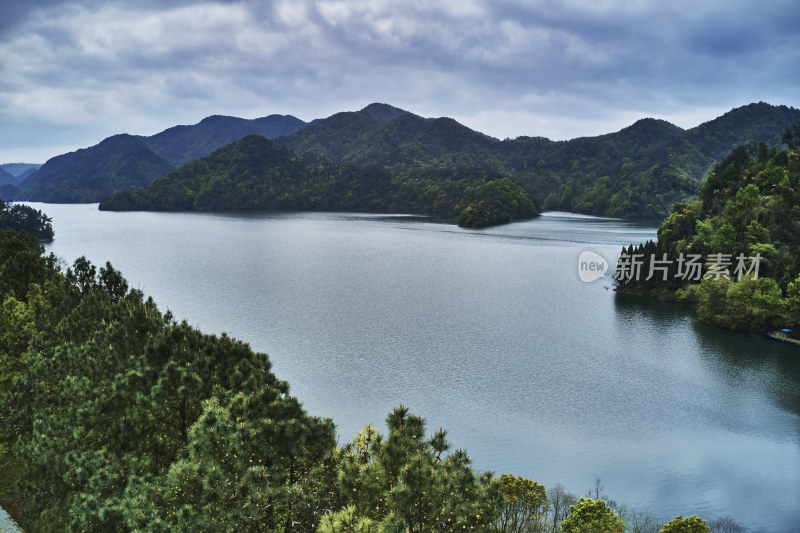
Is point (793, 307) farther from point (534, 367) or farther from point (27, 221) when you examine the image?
point (27, 221)

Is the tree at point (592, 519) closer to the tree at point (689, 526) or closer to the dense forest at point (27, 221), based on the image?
the tree at point (689, 526)

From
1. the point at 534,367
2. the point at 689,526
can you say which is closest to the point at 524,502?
the point at 689,526

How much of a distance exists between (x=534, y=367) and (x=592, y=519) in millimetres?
23380

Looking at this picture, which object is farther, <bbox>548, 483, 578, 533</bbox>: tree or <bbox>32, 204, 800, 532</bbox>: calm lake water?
<bbox>32, 204, 800, 532</bbox>: calm lake water

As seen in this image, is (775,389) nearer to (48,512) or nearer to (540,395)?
(540,395)

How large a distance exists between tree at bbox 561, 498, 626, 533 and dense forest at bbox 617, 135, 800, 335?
42.2m

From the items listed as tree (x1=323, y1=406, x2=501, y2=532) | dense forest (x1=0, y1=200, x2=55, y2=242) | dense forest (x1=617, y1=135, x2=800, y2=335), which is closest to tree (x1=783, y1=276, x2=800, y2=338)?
dense forest (x1=617, y1=135, x2=800, y2=335)

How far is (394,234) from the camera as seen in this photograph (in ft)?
449

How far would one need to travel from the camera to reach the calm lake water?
1158 inches

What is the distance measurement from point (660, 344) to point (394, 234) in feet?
299

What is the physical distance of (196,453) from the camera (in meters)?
12.6

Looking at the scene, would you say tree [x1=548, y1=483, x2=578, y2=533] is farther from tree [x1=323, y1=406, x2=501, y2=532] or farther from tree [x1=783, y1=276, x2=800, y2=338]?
tree [x1=783, y1=276, x2=800, y2=338]

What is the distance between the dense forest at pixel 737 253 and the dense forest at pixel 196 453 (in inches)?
1422

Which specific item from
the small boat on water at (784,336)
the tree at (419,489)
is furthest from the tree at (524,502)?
the small boat on water at (784,336)
